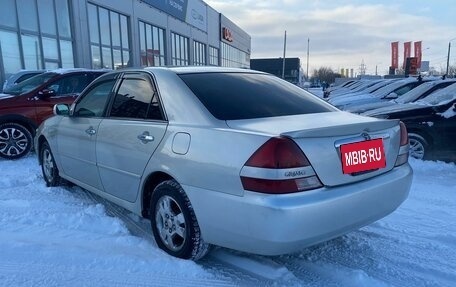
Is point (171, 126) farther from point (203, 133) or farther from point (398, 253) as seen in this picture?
point (398, 253)

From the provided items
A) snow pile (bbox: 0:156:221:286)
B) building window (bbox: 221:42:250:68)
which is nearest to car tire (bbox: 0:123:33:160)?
snow pile (bbox: 0:156:221:286)

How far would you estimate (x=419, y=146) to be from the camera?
21.4 feet

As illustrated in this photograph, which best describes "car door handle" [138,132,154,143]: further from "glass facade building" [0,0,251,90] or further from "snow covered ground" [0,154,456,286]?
"glass facade building" [0,0,251,90]

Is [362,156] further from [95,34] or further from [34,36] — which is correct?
[95,34]

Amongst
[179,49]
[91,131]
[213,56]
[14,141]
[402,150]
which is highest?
[213,56]

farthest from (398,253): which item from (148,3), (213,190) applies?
(148,3)

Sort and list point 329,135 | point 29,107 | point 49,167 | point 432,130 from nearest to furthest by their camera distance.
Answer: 1. point 329,135
2. point 49,167
3. point 432,130
4. point 29,107

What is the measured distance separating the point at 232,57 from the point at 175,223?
5406 centimetres

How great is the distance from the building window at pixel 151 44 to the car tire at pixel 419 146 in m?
21.3

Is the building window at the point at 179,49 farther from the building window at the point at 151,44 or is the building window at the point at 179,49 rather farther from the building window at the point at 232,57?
the building window at the point at 232,57

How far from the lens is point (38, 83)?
7996mm

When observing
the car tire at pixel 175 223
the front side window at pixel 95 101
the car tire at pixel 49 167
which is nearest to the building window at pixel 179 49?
the car tire at pixel 49 167

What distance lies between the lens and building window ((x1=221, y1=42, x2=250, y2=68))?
50.3m

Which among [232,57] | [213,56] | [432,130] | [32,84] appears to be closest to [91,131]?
[32,84]
